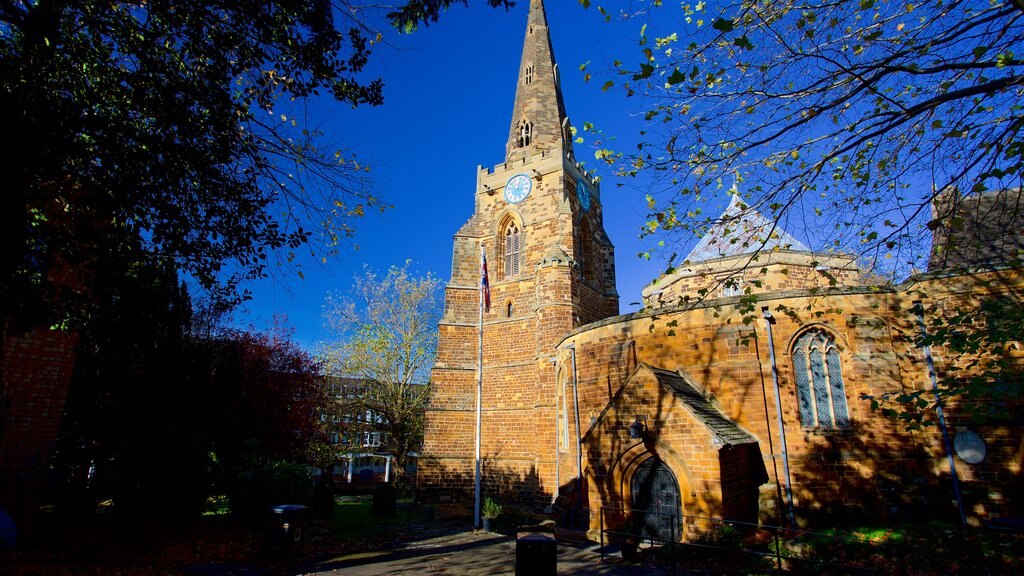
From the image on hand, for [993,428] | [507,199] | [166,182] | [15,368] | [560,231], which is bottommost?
[993,428]

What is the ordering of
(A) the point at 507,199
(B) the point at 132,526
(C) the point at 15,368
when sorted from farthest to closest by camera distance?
1. (A) the point at 507,199
2. (B) the point at 132,526
3. (C) the point at 15,368

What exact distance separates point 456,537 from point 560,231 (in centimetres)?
1503

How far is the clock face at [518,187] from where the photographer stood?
2645 centimetres

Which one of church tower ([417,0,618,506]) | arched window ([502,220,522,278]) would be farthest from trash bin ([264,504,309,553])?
arched window ([502,220,522,278])

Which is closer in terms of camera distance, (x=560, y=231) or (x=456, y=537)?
(x=456, y=537)

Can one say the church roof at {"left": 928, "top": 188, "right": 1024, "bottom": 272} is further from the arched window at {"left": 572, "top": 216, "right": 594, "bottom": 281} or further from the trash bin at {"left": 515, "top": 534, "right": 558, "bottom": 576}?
the arched window at {"left": 572, "top": 216, "right": 594, "bottom": 281}

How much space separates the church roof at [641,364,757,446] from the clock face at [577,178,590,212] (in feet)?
50.7

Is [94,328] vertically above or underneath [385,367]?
underneath

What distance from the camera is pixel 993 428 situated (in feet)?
35.8

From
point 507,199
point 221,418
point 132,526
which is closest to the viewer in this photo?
point 132,526

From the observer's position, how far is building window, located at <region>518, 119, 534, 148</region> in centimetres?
2911

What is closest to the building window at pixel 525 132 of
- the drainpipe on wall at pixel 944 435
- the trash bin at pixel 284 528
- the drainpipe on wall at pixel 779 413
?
the drainpipe on wall at pixel 779 413

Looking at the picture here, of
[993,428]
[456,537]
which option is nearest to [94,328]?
[456,537]

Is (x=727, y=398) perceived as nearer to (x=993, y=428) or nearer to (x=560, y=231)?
(x=993, y=428)
